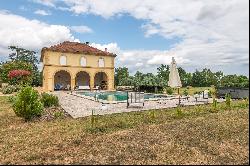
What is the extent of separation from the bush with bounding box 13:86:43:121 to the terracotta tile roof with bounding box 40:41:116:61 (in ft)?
82.1

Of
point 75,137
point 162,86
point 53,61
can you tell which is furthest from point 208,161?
point 53,61

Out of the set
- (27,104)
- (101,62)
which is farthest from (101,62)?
(27,104)

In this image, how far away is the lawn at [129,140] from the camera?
273 inches

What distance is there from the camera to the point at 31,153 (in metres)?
7.55

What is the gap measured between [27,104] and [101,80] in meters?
31.4

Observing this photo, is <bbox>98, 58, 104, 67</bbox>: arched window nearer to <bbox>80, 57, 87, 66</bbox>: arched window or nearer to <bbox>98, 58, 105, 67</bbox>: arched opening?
<bbox>98, 58, 105, 67</bbox>: arched opening

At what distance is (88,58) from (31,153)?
3239cm

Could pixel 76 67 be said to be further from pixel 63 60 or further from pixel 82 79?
pixel 82 79

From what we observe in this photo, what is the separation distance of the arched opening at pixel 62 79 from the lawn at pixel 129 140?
1126 inches

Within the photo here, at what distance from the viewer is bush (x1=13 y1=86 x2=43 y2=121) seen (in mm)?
12078

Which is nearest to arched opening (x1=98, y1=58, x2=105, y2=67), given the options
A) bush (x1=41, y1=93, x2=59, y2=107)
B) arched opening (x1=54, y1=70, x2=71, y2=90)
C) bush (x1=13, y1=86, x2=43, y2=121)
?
arched opening (x1=54, y1=70, x2=71, y2=90)

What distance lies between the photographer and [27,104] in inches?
481

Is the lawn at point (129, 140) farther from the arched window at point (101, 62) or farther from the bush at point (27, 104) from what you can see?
the arched window at point (101, 62)

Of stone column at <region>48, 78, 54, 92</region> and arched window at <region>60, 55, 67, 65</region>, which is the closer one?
stone column at <region>48, 78, 54, 92</region>
